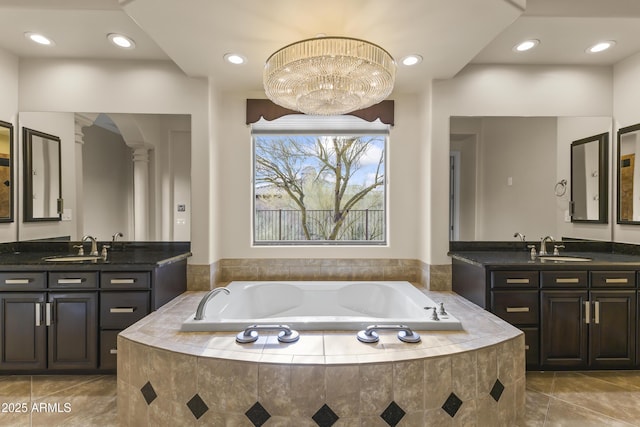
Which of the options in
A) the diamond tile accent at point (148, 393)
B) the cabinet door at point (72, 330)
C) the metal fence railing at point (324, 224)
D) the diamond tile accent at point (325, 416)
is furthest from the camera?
the metal fence railing at point (324, 224)

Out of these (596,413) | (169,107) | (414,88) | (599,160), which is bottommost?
(596,413)

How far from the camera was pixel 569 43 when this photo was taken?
246 cm

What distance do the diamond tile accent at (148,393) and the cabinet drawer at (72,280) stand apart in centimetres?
102

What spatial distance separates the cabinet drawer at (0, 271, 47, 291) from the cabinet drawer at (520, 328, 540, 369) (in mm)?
3549

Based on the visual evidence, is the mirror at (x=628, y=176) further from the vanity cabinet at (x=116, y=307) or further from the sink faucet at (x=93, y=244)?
the sink faucet at (x=93, y=244)

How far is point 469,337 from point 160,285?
2.12 meters

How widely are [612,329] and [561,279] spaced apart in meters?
0.54

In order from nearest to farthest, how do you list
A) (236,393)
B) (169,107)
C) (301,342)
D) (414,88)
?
(236,393) → (301,342) → (169,107) → (414,88)

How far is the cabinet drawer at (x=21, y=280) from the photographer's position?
7.32ft

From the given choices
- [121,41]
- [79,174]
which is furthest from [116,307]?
[121,41]

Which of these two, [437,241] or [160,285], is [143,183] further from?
[437,241]

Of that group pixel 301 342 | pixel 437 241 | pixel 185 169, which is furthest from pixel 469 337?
pixel 185 169

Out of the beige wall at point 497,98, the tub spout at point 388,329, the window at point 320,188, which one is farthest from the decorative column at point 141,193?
the beige wall at point 497,98

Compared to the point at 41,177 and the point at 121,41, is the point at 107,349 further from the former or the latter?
the point at 121,41
